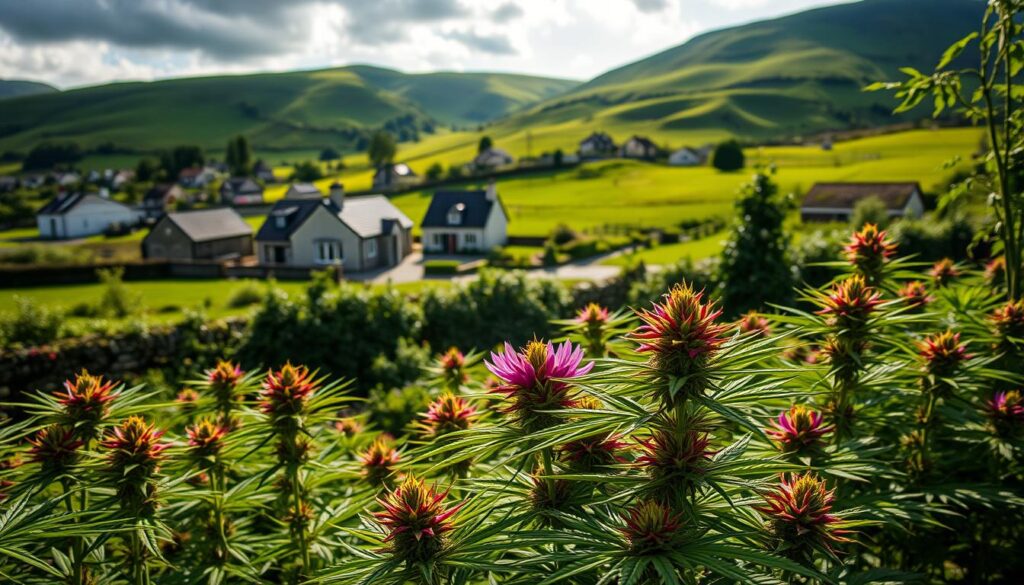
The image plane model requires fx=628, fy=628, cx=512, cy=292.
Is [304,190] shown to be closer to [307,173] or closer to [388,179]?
[388,179]

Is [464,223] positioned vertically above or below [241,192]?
below

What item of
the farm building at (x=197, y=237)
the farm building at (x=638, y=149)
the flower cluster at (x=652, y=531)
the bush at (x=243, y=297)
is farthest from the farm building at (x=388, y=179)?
the flower cluster at (x=652, y=531)

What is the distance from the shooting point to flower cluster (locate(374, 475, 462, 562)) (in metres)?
2.07

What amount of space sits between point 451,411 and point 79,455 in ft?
5.45

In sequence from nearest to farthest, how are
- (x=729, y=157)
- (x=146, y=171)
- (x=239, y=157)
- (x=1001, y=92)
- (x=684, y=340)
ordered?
1. (x=684, y=340)
2. (x=1001, y=92)
3. (x=729, y=157)
4. (x=146, y=171)
5. (x=239, y=157)

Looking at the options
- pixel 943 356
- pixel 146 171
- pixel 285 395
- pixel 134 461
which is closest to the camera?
pixel 134 461

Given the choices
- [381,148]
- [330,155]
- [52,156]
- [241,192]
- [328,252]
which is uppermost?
[52,156]

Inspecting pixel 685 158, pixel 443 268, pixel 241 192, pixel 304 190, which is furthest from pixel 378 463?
pixel 241 192

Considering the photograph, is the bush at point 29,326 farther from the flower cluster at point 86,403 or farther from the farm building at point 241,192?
the farm building at point 241,192

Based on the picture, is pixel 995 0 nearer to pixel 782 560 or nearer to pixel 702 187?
pixel 782 560

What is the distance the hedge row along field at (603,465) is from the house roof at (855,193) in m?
59.3

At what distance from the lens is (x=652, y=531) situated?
6.11ft

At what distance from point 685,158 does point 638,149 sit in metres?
13.2

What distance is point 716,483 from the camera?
1.99m
